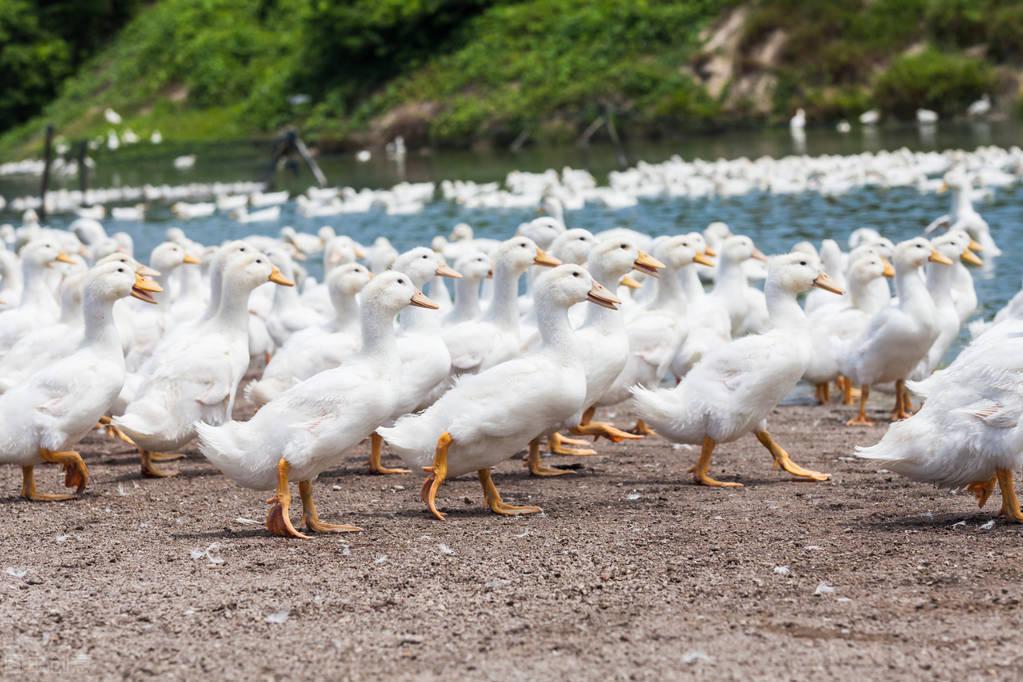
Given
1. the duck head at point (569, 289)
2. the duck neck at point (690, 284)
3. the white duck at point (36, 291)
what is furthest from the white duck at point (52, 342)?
the duck neck at point (690, 284)

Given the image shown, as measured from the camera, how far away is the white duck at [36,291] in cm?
1216

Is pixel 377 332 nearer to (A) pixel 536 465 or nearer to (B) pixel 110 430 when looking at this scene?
(A) pixel 536 465

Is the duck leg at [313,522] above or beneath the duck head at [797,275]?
beneath

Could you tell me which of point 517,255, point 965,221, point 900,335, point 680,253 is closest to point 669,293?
point 680,253

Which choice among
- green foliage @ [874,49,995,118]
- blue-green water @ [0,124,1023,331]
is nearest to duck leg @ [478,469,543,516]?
blue-green water @ [0,124,1023,331]

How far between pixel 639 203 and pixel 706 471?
21.7 meters

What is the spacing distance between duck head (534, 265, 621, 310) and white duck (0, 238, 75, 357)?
5336 mm

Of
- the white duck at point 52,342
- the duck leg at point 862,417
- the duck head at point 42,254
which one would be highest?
the duck head at point 42,254

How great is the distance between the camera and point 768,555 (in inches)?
270

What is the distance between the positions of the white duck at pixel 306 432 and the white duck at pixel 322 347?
2.34 m

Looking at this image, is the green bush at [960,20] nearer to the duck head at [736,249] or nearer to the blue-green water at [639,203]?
the blue-green water at [639,203]

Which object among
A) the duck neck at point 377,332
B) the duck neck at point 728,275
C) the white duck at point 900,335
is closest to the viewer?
the duck neck at point 377,332

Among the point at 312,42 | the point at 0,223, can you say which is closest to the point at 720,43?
the point at 312,42

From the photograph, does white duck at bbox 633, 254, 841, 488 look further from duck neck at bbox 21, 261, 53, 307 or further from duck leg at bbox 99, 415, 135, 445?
duck neck at bbox 21, 261, 53, 307
